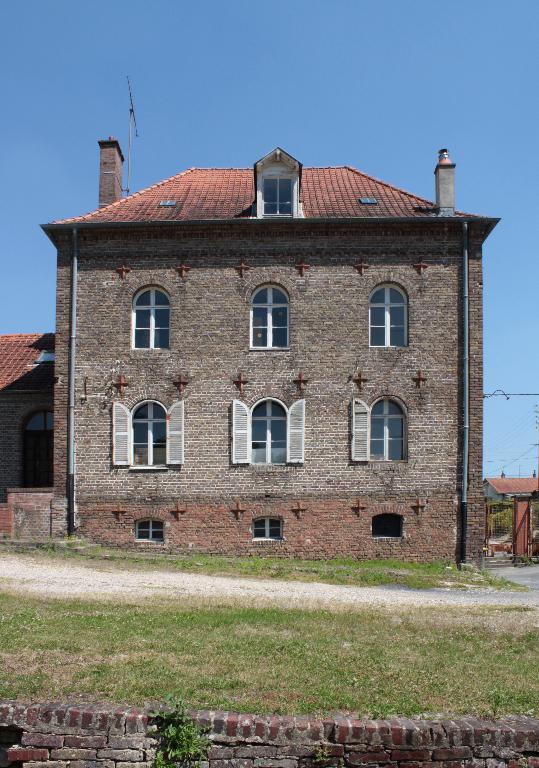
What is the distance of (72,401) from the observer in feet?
64.5

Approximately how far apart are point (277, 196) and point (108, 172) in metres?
5.48

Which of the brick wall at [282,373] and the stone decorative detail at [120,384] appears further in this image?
the stone decorative detail at [120,384]

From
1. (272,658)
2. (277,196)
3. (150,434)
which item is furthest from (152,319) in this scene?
(272,658)

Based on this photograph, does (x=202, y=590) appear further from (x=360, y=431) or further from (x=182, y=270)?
(x=182, y=270)

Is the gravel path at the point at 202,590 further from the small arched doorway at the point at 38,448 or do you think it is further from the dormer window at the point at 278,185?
the dormer window at the point at 278,185

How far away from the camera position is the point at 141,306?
20.0 meters

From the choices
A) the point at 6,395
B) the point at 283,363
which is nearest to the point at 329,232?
the point at 283,363

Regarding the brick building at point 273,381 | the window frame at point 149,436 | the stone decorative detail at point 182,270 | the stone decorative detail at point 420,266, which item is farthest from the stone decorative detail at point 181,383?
the stone decorative detail at point 420,266

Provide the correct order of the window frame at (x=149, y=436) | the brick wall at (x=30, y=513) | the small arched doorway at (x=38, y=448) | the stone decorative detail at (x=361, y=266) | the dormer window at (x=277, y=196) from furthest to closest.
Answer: the small arched doorway at (x=38, y=448)
the dormer window at (x=277, y=196)
the stone decorative detail at (x=361, y=266)
the window frame at (x=149, y=436)
the brick wall at (x=30, y=513)

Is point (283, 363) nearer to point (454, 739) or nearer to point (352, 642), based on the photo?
point (352, 642)

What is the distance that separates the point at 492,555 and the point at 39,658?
18.7 m

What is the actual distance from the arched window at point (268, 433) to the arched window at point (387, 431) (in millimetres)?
2294

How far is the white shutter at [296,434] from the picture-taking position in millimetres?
19344

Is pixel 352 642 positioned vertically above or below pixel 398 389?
below
